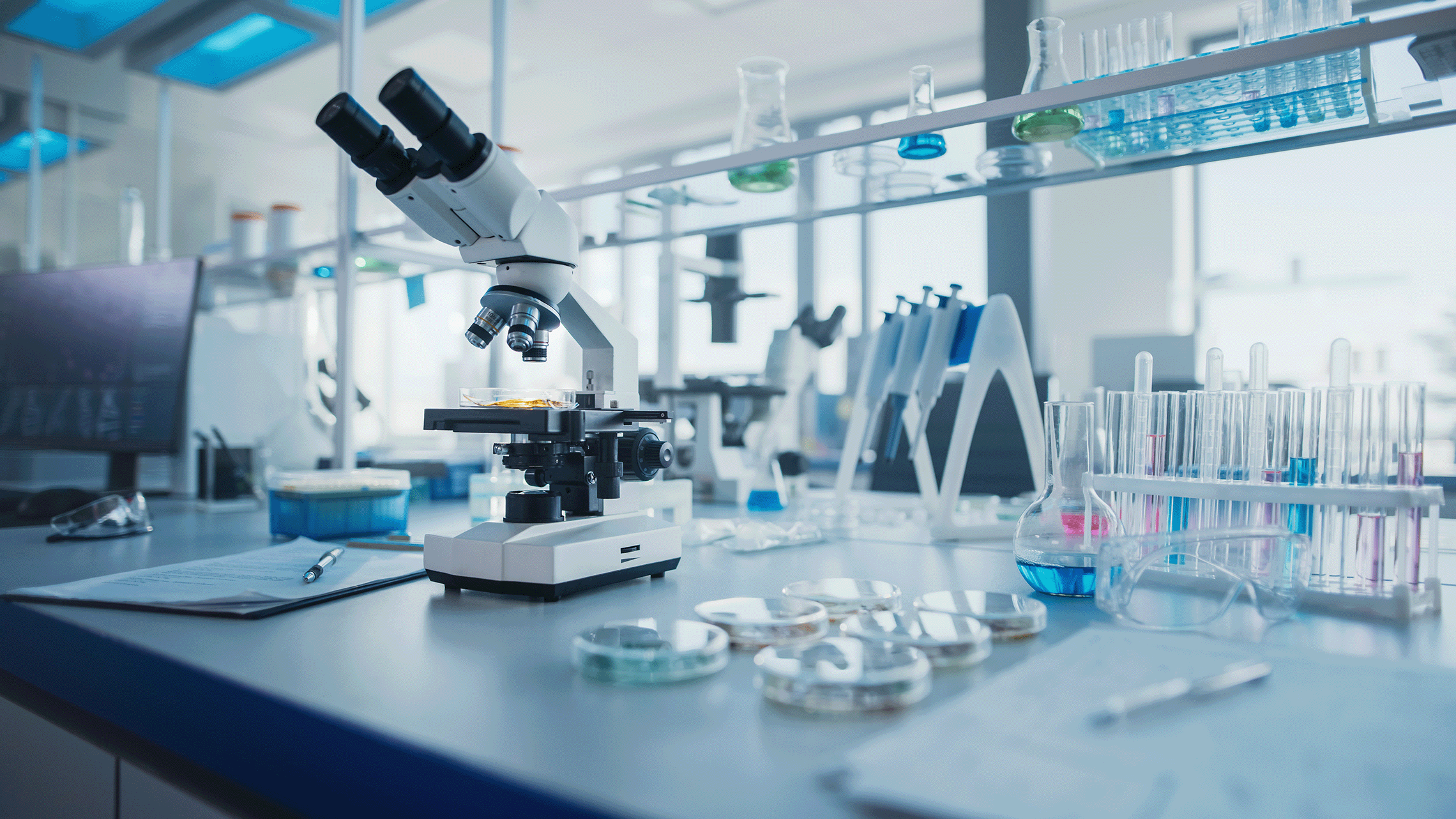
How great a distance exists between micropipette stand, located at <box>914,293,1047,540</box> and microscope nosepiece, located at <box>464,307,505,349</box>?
66 cm

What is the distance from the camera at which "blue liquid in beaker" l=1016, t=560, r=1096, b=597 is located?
824 mm

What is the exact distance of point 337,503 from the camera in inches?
48.9

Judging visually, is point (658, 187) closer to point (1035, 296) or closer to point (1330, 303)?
point (1035, 296)

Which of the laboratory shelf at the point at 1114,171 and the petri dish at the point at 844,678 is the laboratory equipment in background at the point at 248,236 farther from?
the petri dish at the point at 844,678

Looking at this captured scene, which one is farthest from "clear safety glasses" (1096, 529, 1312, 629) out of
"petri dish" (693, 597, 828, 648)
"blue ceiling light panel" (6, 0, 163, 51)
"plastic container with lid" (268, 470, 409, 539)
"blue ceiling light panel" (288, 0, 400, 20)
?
"blue ceiling light panel" (6, 0, 163, 51)

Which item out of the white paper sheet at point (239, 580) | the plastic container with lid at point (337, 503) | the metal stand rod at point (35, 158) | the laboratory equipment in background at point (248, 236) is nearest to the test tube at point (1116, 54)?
the white paper sheet at point (239, 580)

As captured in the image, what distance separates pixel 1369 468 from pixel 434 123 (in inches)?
37.2

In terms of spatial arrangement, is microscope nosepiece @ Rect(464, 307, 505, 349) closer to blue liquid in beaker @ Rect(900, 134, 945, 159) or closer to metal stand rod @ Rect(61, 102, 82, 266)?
blue liquid in beaker @ Rect(900, 134, 945, 159)

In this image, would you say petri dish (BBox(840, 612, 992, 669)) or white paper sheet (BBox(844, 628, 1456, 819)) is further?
petri dish (BBox(840, 612, 992, 669))

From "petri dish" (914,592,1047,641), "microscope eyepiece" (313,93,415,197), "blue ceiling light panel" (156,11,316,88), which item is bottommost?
"petri dish" (914,592,1047,641)

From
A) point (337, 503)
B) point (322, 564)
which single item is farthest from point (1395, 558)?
point (337, 503)

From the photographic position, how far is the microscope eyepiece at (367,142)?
0.75m

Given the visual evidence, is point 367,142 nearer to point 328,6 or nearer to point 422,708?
point 422,708

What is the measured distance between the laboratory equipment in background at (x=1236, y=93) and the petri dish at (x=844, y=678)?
Result: 706 mm
